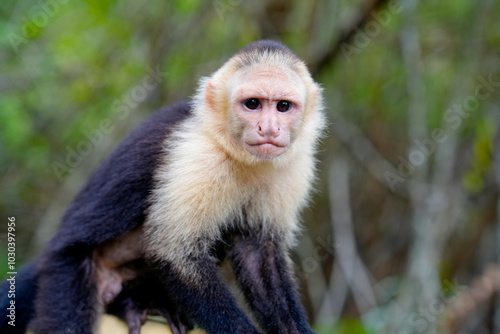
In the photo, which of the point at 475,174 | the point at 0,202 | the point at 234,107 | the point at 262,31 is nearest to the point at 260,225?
the point at 234,107

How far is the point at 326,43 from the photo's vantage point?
5.18 meters

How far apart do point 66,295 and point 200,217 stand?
75 cm

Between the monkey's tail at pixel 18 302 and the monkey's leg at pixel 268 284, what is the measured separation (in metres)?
1.08

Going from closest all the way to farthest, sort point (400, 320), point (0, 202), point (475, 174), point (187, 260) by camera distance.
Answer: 1. point (187, 260)
2. point (400, 320)
3. point (475, 174)
4. point (0, 202)

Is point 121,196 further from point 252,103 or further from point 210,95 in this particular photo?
point 252,103

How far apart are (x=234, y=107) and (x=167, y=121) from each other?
0.41 metres

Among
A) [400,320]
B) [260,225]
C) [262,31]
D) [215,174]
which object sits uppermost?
[262,31]

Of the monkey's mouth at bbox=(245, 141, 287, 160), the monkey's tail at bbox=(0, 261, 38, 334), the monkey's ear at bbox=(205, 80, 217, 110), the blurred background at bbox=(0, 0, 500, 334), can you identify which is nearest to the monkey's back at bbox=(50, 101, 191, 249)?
the monkey's ear at bbox=(205, 80, 217, 110)

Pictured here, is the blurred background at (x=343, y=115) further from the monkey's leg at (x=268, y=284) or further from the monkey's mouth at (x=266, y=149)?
the monkey's mouth at (x=266, y=149)

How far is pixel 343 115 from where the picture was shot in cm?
591

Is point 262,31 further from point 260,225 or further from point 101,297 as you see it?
point 101,297

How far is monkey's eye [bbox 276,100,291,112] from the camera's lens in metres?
2.82

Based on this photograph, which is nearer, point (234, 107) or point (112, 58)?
point (234, 107)

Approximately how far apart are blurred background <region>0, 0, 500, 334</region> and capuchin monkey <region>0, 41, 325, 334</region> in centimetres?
189
